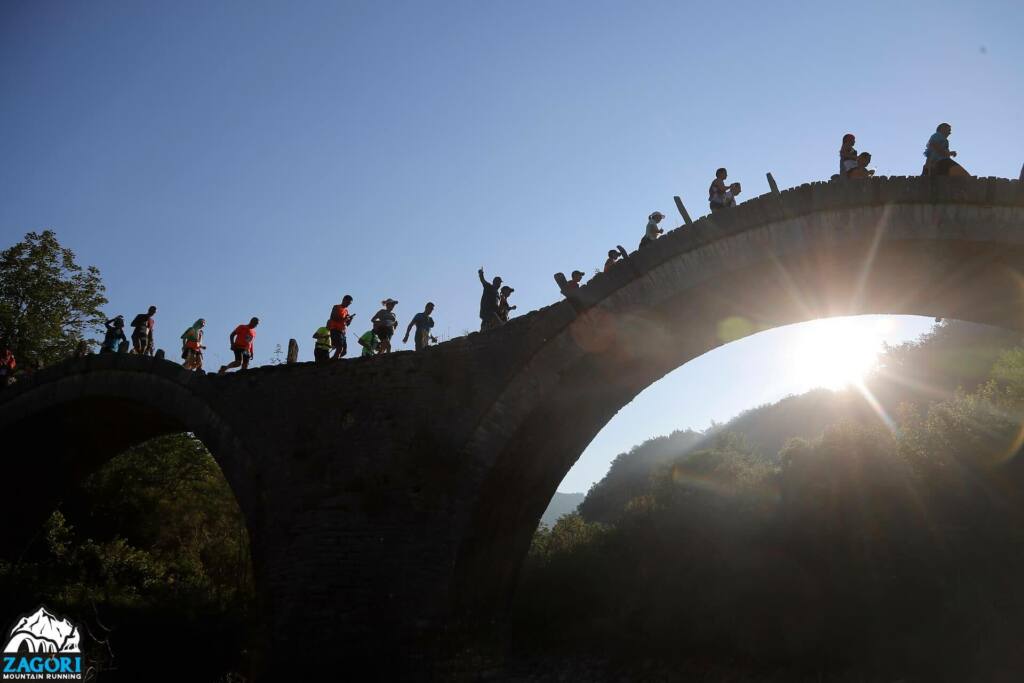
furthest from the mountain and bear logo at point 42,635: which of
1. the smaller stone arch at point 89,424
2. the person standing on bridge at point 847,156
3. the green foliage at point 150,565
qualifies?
the person standing on bridge at point 847,156

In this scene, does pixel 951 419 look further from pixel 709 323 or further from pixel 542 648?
pixel 709 323

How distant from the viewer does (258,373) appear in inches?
430

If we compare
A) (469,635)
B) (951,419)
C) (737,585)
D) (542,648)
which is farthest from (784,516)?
(469,635)

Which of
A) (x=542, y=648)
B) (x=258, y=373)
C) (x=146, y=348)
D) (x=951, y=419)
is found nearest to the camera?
(x=258, y=373)

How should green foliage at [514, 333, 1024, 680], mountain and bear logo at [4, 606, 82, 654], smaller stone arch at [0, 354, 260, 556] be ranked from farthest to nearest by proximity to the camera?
green foliage at [514, 333, 1024, 680] → smaller stone arch at [0, 354, 260, 556] → mountain and bear logo at [4, 606, 82, 654]

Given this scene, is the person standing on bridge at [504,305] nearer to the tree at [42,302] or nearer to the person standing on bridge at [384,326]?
the person standing on bridge at [384,326]

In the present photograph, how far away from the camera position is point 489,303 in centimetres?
1101

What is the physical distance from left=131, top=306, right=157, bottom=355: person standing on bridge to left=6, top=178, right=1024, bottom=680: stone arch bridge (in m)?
4.25

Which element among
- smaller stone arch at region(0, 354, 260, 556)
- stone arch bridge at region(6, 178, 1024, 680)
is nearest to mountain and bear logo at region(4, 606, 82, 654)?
smaller stone arch at region(0, 354, 260, 556)

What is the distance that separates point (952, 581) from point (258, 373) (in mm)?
17685

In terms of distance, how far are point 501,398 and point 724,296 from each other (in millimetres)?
2662

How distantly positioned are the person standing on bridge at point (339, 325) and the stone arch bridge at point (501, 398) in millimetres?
1086

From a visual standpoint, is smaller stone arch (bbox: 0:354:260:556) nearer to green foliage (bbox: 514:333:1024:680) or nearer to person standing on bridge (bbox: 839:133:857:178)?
person standing on bridge (bbox: 839:133:857:178)

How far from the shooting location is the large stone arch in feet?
25.8
